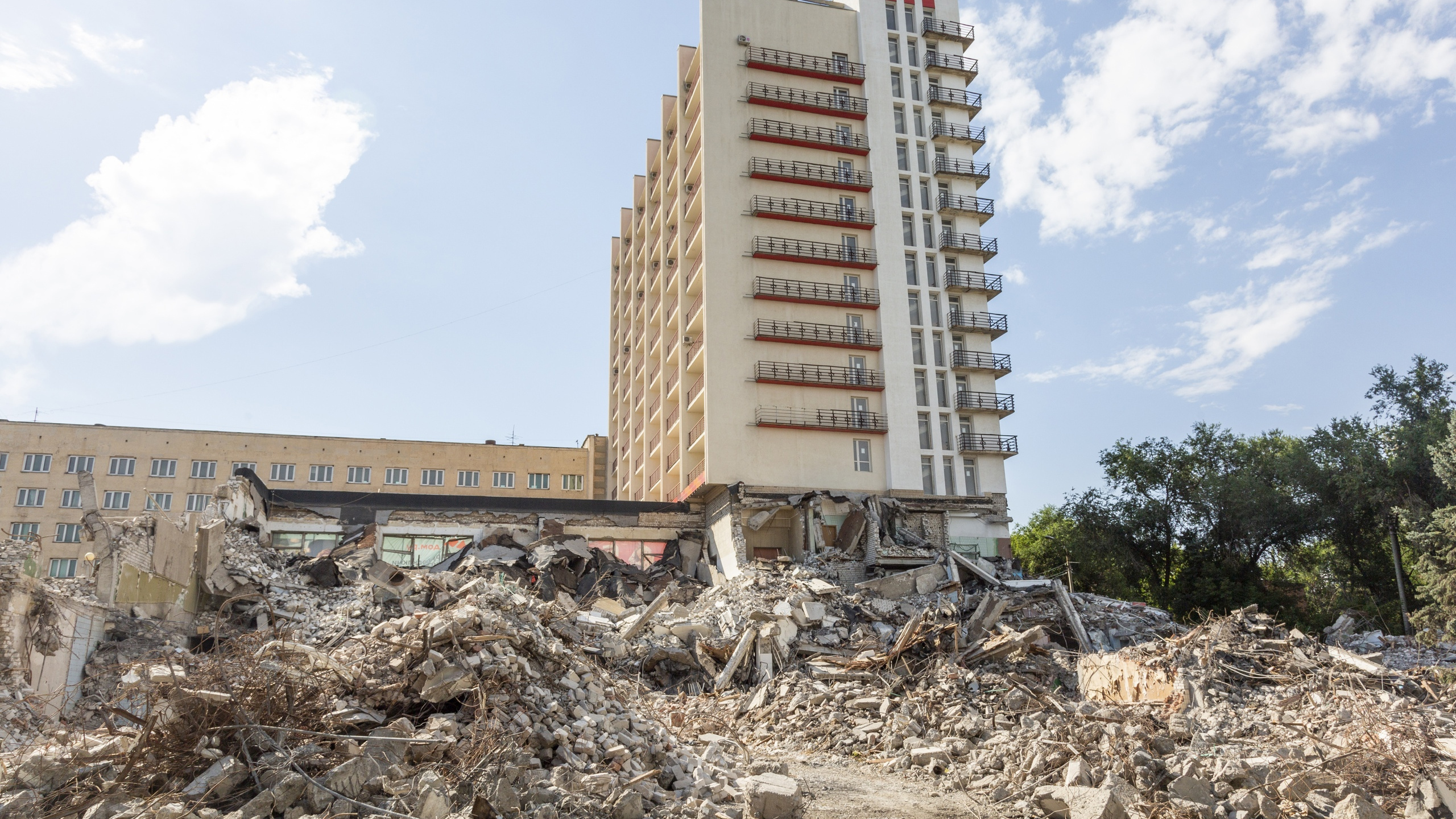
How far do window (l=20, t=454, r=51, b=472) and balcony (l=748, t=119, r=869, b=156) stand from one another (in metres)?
48.2

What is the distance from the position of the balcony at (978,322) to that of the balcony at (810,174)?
312 inches

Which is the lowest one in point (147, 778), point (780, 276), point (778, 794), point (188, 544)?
point (778, 794)

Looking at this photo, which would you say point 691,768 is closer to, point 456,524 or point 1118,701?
point 1118,701

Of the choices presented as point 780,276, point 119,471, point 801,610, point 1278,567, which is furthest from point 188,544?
point 1278,567

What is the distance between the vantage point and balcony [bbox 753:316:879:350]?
133ft

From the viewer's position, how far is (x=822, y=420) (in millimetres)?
40250

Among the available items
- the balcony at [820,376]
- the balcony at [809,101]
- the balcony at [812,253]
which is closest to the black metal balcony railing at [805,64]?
the balcony at [809,101]

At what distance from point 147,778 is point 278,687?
1357 millimetres

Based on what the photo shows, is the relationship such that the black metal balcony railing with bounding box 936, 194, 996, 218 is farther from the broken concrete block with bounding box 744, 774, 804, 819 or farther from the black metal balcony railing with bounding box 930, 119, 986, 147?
the broken concrete block with bounding box 744, 774, 804, 819

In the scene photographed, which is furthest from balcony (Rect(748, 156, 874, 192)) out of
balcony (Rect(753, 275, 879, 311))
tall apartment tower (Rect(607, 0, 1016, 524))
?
balcony (Rect(753, 275, 879, 311))

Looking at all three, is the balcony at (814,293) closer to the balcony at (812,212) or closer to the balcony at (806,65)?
the balcony at (812,212)

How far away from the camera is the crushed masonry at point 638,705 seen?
8.43 meters

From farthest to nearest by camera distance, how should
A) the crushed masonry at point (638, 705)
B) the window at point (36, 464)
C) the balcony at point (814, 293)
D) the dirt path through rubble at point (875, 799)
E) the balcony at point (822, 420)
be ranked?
the window at point (36, 464)
the balcony at point (814, 293)
the balcony at point (822, 420)
the dirt path through rubble at point (875, 799)
the crushed masonry at point (638, 705)

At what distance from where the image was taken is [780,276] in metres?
41.8
